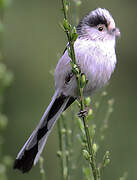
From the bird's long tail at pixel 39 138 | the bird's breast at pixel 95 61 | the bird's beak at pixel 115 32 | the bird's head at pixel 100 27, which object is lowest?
the bird's long tail at pixel 39 138

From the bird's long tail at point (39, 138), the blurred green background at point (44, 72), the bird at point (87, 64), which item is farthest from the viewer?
the blurred green background at point (44, 72)

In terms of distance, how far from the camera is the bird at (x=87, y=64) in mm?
3369

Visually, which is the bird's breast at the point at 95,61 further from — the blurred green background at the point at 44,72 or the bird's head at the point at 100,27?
the blurred green background at the point at 44,72

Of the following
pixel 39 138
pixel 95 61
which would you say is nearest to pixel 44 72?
pixel 95 61

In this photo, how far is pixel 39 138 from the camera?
10.6 feet

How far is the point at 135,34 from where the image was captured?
7656 millimetres

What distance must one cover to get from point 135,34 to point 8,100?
2.67 metres

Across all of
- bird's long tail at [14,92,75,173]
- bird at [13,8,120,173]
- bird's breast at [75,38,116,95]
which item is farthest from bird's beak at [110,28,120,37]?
bird's long tail at [14,92,75,173]

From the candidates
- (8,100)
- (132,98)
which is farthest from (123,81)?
(8,100)

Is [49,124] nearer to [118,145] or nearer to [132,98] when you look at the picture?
[118,145]

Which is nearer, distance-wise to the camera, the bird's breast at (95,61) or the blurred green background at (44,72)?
the bird's breast at (95,61)

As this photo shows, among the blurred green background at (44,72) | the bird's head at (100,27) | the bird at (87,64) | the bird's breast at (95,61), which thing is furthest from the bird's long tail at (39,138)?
the blurred green background at (44,72)

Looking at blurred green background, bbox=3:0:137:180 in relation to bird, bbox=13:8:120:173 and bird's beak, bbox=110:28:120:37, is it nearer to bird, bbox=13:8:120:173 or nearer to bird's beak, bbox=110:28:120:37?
bird, bbox=13:8:120:173

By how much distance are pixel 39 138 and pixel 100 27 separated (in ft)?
3.56
